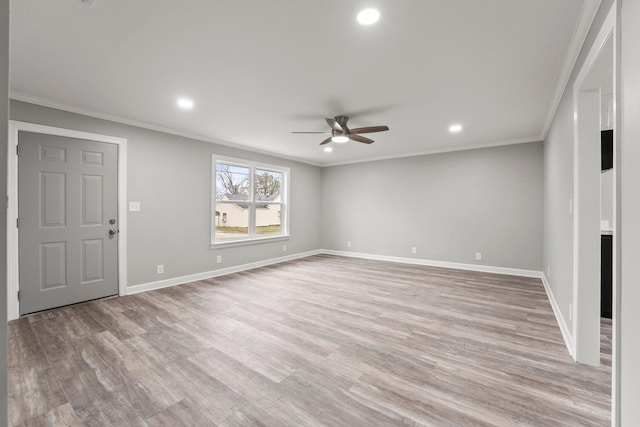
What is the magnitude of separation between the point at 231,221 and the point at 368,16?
171 inches

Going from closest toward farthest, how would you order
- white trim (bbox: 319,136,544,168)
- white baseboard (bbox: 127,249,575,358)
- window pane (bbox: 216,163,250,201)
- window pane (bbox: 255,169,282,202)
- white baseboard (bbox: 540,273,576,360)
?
white baseboard (bbox: 540,273,576,360), white baseboard (bbox: 127,249,575,358), white trim (bbox: 319,136,544,168), window pane (bbox: 216,163,250,201), window pane (bbox: 255,169,282,202)

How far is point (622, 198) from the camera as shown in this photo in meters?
1.18

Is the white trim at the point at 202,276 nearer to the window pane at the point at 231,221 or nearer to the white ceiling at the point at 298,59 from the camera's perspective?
the window pane at the point at 231,221

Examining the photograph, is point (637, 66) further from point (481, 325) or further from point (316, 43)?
point (481, 325)

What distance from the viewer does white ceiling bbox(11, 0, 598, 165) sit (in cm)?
171

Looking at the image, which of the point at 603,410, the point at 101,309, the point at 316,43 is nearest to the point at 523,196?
the point at 603,410

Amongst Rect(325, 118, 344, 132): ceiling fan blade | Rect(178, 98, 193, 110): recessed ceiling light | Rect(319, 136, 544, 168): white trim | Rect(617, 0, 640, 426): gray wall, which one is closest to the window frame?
Rect(319, 136, 544, 168): white trim

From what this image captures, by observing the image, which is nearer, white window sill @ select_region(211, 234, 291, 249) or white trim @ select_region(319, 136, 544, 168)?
white trim @ select_region(319, 136, 544, 168)

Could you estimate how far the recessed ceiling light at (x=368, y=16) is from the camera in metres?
1.69

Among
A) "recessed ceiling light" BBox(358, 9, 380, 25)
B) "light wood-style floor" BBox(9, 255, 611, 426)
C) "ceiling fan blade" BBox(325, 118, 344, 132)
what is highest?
"recessed ceiling light" BBox(358, 9, 380, 25)

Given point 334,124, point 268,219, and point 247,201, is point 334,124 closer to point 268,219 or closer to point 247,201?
point 247,201

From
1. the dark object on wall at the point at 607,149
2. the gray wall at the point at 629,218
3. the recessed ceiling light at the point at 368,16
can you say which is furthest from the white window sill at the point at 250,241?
the dark object on wall at the point at 607,149

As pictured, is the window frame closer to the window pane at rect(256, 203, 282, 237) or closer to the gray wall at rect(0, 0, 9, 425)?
the window pane at rect(256, 203, 282, 237)

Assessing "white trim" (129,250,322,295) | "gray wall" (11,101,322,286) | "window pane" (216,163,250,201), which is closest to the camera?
"gray wall" (11,101,322,286)
